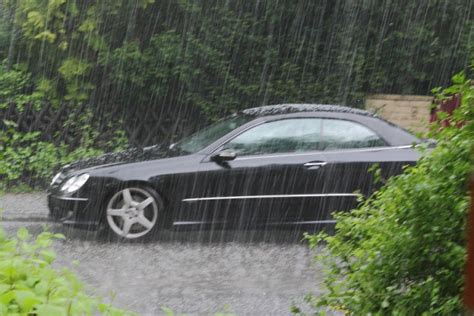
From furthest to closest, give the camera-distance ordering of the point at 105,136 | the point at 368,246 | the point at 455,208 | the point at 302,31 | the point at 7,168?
the point at 302,31 → the point at 105,136 → the point at 7,168 → the point at 368,246 → the point at 455,208

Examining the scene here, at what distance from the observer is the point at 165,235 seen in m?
8.87

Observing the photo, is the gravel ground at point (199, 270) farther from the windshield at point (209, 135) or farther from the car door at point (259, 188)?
the windshield at point (209, 135)

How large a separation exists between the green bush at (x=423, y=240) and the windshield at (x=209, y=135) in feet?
17.4

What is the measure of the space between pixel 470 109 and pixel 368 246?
806 mm

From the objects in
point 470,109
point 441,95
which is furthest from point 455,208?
point 441,95

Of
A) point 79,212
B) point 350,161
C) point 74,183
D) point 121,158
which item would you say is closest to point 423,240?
point 350,161

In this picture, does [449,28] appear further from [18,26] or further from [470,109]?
[470,109]

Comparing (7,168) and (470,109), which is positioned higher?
(470,109)

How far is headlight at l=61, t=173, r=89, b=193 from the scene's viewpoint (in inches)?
336

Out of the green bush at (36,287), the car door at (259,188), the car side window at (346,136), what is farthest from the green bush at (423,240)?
the car side window at (346,136)

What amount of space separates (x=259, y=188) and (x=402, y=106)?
6753 mm

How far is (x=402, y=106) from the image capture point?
1448 cm

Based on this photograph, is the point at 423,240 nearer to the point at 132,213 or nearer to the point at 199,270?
the point at 199,270

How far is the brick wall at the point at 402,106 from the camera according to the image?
Answer: 14367mm
